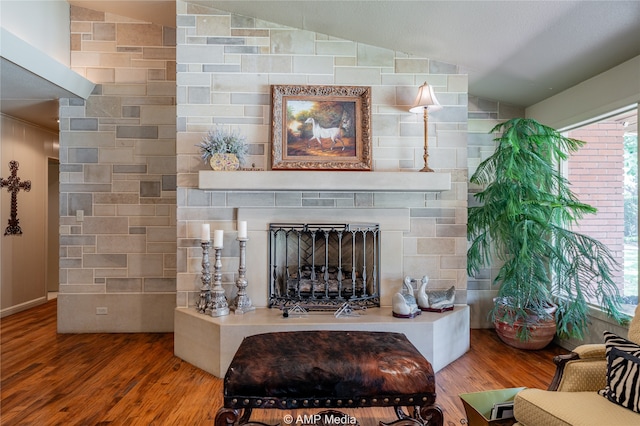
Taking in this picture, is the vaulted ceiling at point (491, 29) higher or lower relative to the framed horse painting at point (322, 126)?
higher

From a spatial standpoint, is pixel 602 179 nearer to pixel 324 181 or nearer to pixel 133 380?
pixel 324 181

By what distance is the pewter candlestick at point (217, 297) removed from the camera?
9.60 ft

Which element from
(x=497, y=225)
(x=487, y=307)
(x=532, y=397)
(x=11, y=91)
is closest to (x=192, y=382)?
(x=532, y=397)

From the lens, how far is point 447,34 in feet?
9.64

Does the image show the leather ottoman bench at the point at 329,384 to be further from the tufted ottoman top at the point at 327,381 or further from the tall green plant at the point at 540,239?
the tall green plant at the point at 540,239

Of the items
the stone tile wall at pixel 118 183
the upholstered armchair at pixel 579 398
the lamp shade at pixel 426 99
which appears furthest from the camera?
the stone tile wall at pixel 118 183

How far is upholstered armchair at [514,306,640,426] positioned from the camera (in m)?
1.44

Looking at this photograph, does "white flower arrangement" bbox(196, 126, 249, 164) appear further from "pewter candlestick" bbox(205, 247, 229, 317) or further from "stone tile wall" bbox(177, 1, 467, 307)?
"pewter candlestick" bbox(205, 247, 229, 317)

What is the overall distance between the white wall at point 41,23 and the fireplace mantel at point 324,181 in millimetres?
2036

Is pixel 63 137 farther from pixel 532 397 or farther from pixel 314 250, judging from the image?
pixel 532 397

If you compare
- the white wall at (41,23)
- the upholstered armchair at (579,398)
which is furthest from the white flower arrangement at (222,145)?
the upholstered armchair at (579,398)

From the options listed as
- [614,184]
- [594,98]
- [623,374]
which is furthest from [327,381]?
[594,98]

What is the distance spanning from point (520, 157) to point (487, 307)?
5.49 feet

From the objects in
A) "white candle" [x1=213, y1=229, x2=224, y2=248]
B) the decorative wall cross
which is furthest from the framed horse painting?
the decorative wall cross
